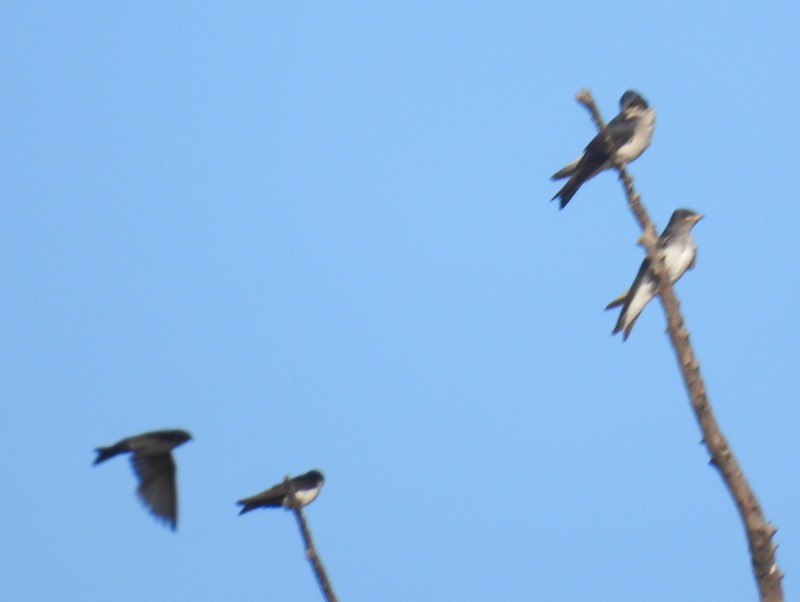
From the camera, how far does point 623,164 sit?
10.1m

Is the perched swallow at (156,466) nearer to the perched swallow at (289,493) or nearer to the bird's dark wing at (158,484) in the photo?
the bird's dark wing at (158,484)

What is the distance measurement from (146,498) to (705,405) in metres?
3.97

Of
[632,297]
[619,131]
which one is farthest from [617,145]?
[632,297]

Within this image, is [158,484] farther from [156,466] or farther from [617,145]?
[617,145]

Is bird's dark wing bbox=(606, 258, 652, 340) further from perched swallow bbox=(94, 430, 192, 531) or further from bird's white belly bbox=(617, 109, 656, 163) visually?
perched swallow bbox=(94, 430, 192, 531)

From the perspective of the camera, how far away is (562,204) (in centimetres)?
1050

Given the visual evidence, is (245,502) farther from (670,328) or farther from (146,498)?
(670,328)

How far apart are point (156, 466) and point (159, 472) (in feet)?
0.16

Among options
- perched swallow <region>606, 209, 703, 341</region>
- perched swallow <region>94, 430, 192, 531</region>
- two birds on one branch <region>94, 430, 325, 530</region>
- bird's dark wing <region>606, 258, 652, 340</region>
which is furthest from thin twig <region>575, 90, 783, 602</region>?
perched swallow <region>94, 430, 192, 531</region>

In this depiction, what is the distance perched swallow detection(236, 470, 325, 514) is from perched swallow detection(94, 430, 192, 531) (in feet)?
1.65

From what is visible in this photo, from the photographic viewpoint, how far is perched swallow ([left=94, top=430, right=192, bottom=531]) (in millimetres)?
10492

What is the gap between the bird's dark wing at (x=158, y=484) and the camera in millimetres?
10500

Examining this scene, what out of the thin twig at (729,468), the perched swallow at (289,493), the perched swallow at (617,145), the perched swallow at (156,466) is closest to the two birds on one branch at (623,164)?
the perched swallow at (617,145)

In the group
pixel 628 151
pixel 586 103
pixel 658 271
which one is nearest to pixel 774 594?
pixel 658 271
